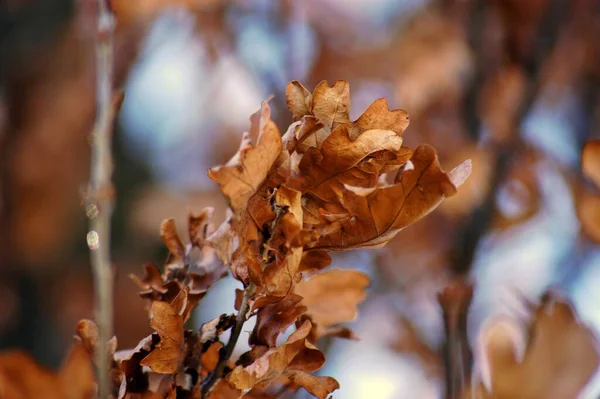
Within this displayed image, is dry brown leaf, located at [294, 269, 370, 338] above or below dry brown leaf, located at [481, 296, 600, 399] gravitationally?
above

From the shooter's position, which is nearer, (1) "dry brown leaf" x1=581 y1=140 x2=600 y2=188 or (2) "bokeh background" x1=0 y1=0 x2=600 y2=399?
(1) "dry brown leaf" x1=581 y1=140 x2=600 y2=188

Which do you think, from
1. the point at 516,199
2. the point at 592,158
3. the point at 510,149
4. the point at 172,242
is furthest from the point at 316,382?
the point at 516,199

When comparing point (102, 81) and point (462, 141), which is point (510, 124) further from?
point (102, 81)

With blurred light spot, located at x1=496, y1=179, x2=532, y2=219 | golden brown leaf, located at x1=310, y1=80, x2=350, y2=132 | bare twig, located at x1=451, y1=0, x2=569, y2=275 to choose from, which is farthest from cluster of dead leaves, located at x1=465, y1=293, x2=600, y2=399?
blurred light spot, located at x1=496, y1=179, x2=532, y2=219

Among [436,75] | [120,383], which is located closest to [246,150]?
[120,383]

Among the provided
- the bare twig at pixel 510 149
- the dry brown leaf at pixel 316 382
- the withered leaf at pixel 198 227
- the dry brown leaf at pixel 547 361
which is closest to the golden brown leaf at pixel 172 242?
the withered leaf at pixel 198 227

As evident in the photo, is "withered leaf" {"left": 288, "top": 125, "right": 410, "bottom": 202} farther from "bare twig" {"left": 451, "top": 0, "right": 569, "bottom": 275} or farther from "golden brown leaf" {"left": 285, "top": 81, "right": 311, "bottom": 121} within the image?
"bare twig" {"left": 451, "top": 0, "right": 569, "bottom": 275}

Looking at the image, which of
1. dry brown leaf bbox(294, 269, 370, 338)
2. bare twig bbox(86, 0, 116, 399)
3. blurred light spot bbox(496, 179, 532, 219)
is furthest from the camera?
blurred light spot bbox(496, 179, 532, 219)

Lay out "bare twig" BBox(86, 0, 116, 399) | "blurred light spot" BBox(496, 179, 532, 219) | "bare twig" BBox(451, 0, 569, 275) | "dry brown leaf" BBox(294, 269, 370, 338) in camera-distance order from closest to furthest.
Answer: "bare twig" BBox(86, 0, 116, 399) < "dry brown leaf" BBox(294, 269, 370, 338) < "bare twig" BBox(451, 0, 569, 275) < "blurred light spot" BBox(496, 179, 532, 219)
